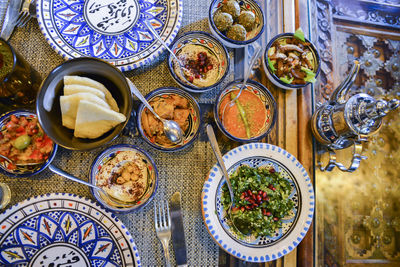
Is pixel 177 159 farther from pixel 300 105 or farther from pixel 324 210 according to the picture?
pixel 324 210

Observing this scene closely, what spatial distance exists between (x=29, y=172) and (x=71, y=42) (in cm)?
70

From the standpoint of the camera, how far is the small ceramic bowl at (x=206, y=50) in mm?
1460

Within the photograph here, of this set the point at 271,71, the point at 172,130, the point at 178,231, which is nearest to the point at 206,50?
the point at 271,71

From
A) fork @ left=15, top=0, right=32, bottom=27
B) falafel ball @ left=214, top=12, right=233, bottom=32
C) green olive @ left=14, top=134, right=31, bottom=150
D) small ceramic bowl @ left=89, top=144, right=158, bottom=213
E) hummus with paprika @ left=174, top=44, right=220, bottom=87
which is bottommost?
small ceramic bowl @ left=89, top=144, right=158, bottom=213

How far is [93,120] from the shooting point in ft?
3.67

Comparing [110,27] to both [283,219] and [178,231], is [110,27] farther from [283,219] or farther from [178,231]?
[283,219]

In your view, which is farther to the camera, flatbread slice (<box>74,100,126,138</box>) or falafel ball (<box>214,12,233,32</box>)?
falafel ball (<box>214,12,233,32</box>)

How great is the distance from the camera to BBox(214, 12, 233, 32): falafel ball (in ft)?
4.80

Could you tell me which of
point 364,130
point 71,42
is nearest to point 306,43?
point 364,130

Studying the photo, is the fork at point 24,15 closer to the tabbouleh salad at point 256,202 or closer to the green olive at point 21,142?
the green olive at point 21,142

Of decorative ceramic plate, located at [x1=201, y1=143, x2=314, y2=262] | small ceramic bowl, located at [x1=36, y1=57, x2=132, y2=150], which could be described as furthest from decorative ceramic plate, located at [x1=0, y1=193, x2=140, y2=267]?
decorative ceramic plate, located at [x1=201, y1=143, x2=314, y2=262]

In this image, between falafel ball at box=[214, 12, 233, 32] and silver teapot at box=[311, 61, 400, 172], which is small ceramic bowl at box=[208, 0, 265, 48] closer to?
falafel ball at box=[214, 12, 233, 32]

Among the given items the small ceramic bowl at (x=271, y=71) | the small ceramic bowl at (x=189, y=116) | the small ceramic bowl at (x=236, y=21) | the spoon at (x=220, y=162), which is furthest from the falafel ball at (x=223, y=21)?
the spoon at (x=220, y=162)

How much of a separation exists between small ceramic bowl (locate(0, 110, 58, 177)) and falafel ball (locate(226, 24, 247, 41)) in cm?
108
